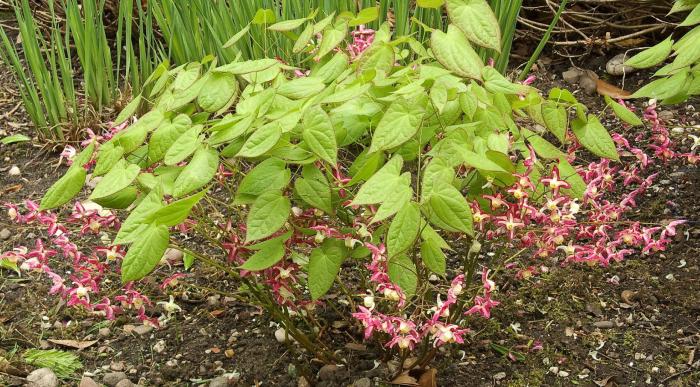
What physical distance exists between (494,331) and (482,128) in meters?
0.78

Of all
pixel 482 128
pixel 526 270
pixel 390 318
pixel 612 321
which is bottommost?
pixel 612 321

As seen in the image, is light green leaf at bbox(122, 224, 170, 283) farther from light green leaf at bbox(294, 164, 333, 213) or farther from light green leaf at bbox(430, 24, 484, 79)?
light green leaf at bbox(430, 24, 484, 79)

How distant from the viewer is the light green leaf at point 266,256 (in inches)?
59.2

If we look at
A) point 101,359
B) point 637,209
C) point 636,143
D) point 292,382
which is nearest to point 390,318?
point 292,382

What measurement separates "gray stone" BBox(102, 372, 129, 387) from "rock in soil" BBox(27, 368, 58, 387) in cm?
12

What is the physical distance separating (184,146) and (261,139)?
172 millimetres

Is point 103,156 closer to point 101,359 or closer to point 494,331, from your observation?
point 101,359

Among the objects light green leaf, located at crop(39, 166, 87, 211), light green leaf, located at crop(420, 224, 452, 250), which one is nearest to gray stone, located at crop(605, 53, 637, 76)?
light green leaf, located at crop(420, 224, 452, 250)

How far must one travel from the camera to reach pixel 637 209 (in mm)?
2471

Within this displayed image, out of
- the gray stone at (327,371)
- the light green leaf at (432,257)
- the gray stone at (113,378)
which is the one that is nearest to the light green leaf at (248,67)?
the light green leaf at (432,257)

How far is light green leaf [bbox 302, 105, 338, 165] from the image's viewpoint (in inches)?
51.4

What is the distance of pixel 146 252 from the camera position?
1.30m

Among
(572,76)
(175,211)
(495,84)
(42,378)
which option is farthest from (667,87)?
(42,378)

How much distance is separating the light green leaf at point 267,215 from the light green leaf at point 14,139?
1.96m
